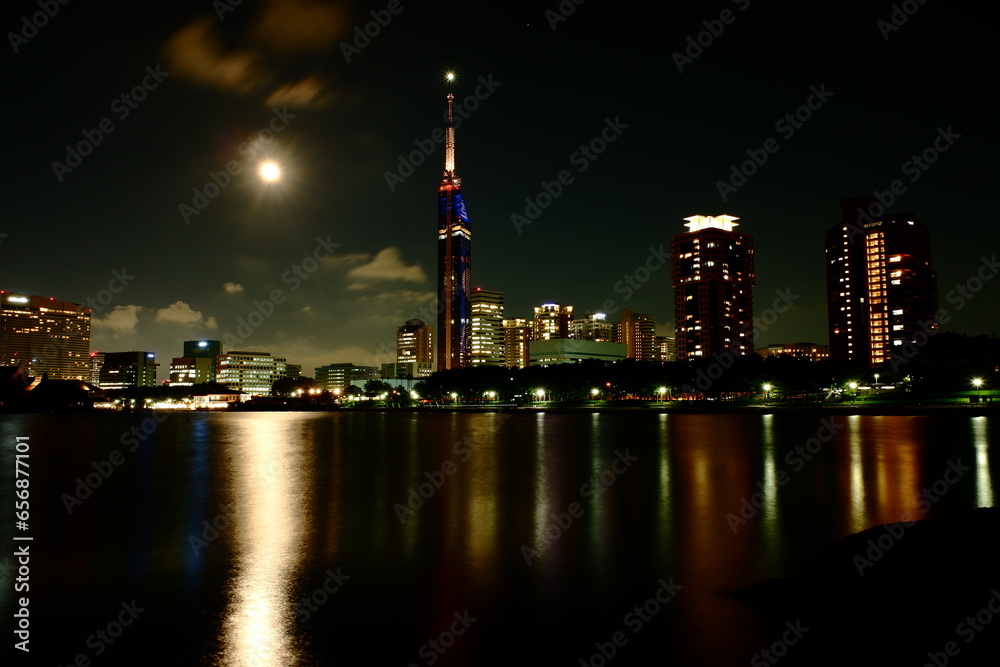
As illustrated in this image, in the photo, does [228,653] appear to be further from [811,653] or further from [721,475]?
[721,475]

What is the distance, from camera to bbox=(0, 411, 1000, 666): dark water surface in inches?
382

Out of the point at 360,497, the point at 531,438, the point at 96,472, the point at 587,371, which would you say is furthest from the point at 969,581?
the point at 587,371

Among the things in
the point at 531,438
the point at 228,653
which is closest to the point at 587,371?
the point at 531,438

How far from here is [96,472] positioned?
3328cm

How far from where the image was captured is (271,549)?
15570mm

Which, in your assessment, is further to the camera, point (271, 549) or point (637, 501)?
point (637, 501)

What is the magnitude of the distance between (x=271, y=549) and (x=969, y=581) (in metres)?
14.2

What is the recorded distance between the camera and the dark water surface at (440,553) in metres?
9.70

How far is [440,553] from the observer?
595 inches

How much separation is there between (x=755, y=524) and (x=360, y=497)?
46.1 ft

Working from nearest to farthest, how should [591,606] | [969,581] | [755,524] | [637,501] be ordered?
[969,581] < [591,606] < [755,524] < [637,501]

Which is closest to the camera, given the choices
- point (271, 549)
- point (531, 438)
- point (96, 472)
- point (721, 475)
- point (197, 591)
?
point (197, 591)

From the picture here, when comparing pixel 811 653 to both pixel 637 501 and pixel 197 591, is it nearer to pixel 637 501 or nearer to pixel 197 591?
pixel 197 591

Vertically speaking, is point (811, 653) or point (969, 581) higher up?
point (969, 581)
